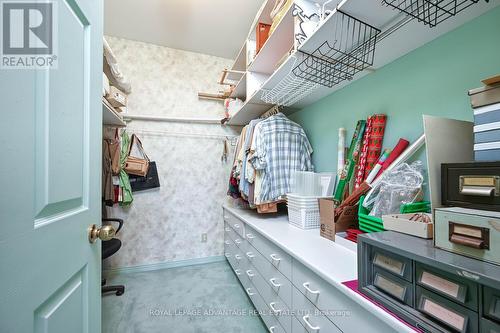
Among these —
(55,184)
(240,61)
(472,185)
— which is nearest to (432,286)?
(472,185)

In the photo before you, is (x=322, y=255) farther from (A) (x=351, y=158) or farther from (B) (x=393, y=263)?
(A) (x=351, y=158)

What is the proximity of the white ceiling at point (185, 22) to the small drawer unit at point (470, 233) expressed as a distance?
2.13 meters

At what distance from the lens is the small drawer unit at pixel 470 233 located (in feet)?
1.61

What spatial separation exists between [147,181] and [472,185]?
2626mm

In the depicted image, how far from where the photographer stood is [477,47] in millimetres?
895

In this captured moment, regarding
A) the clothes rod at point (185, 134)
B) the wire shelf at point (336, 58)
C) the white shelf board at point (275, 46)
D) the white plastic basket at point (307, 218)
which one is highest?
the white shelf board at point (275, 46)

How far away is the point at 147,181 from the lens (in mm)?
2518

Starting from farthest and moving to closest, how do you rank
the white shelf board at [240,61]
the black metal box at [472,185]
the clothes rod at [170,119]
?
the clothes rod at [170,119], the white shelf board at [240,61], the black metal box at [472,185]

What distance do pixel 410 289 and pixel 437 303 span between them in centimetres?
6

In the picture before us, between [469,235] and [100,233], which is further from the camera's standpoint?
[100,233]

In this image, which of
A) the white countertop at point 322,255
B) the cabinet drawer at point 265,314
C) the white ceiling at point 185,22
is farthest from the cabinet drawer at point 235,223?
the white ceiling at point 185,22

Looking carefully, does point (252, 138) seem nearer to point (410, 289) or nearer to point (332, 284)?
point (332, 284)

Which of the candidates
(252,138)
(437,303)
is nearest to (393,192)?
(437,303)

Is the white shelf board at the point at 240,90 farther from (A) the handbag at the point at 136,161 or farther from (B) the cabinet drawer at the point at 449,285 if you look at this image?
(B) the cabinet drawer at the point at 449,285
